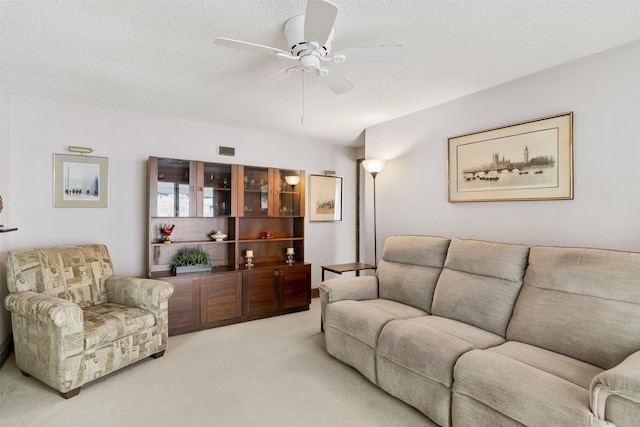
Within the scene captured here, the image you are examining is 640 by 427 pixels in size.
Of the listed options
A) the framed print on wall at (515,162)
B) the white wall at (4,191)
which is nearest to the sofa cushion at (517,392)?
the framed print on wall at (515,162)

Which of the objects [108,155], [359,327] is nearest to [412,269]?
[359,327]

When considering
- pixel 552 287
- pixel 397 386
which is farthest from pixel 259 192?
pixel 552 287

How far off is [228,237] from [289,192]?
104 centimetres

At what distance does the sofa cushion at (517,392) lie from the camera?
1.50 metres

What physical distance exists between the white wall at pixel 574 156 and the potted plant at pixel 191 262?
8.14ft

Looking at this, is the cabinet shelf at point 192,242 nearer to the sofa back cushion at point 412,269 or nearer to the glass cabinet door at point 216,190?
the glass cabinet door at point 216,190

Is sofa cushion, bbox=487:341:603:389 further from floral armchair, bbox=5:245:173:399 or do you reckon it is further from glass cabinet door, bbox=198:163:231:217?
glass cabinet door, bbox=198:163:231:217

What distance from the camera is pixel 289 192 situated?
15.3 feet

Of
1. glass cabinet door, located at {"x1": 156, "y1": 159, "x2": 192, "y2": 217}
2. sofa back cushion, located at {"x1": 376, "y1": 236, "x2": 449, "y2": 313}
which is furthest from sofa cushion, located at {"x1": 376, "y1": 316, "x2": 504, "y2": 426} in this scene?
glass cabinet door, located at {"x1": 156, "y1": 159, "x2": 192, "y2": 217}

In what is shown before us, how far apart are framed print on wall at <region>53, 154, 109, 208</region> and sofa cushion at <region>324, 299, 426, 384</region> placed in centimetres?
284

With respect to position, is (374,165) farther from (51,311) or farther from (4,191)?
(4,191)

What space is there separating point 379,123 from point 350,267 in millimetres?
1897

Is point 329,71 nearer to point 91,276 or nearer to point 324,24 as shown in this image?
point 324,24

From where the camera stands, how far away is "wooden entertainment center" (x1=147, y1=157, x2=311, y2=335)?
3.72 meters
